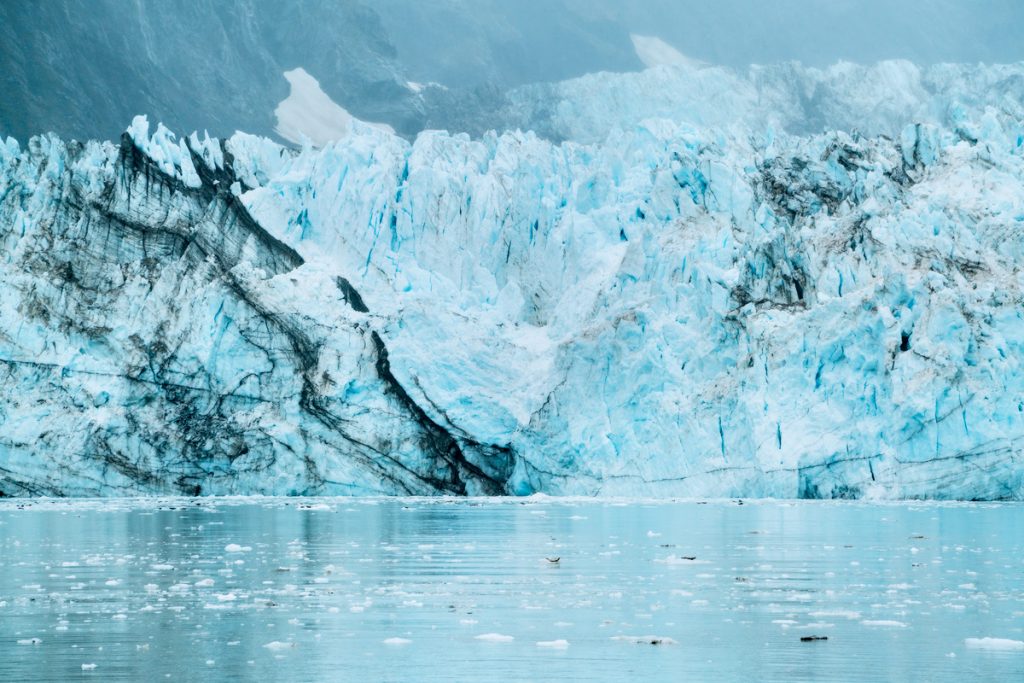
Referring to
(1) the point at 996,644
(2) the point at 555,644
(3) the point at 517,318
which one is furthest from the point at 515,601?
(3) the point at 517,318

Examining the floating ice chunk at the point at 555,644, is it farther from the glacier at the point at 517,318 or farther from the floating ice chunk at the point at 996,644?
the glacier at the point at 517,318

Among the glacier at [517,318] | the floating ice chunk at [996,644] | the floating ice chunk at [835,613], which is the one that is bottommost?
the floating ice chunk at [996,644]

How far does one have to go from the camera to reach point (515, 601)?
10.2 meters

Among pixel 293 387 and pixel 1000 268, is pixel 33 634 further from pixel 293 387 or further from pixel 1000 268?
pixel 1000 268

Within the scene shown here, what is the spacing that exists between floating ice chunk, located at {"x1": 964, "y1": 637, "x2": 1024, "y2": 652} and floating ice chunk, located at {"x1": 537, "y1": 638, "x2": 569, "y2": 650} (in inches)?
96.8

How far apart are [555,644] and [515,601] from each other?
210cm

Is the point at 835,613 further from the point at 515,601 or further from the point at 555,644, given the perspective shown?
the point at 515,601

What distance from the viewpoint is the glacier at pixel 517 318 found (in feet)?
75.7

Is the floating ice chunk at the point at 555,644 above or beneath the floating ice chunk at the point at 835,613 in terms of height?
beneath

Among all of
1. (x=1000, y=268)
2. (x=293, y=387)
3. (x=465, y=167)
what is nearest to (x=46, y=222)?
(x=293, y=387)

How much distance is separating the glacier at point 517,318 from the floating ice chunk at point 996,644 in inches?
577

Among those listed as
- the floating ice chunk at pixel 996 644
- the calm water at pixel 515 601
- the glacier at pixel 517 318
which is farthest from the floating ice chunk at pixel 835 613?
the glacier at pixel 517 318

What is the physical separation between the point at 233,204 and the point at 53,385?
220 inches

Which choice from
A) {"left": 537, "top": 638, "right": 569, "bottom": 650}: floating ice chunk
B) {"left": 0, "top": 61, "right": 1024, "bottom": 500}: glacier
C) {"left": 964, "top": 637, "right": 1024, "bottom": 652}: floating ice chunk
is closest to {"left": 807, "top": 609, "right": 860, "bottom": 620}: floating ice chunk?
{"left": 964, "top": 637, "right": 1024, "bottom": 652}: floating ice chunk
